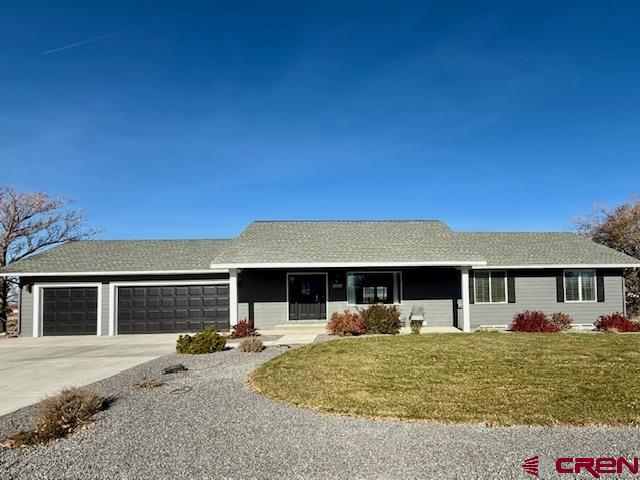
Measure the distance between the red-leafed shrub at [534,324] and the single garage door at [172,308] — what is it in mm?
11275

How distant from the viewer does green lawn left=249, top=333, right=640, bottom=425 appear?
20.0 ft

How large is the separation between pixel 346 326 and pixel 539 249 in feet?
32.4

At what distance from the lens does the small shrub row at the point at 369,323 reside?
593 inches

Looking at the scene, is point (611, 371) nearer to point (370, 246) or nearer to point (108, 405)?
point (108, 405)

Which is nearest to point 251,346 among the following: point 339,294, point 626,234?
point 339,294

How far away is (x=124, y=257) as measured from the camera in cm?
1936

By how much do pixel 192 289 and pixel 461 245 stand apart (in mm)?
11185

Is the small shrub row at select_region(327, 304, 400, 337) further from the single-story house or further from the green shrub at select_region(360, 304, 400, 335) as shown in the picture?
the single-story house

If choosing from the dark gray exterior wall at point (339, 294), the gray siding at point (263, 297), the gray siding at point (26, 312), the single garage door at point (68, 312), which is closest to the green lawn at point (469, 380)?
the dark gray exterior wall at point (339, 294)

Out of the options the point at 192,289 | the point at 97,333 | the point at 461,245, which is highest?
the point at 461,245

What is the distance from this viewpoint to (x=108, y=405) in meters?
6.75

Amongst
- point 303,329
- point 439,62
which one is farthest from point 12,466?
point 439,62

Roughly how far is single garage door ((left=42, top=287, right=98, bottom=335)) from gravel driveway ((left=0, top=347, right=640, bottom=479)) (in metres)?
12.6
